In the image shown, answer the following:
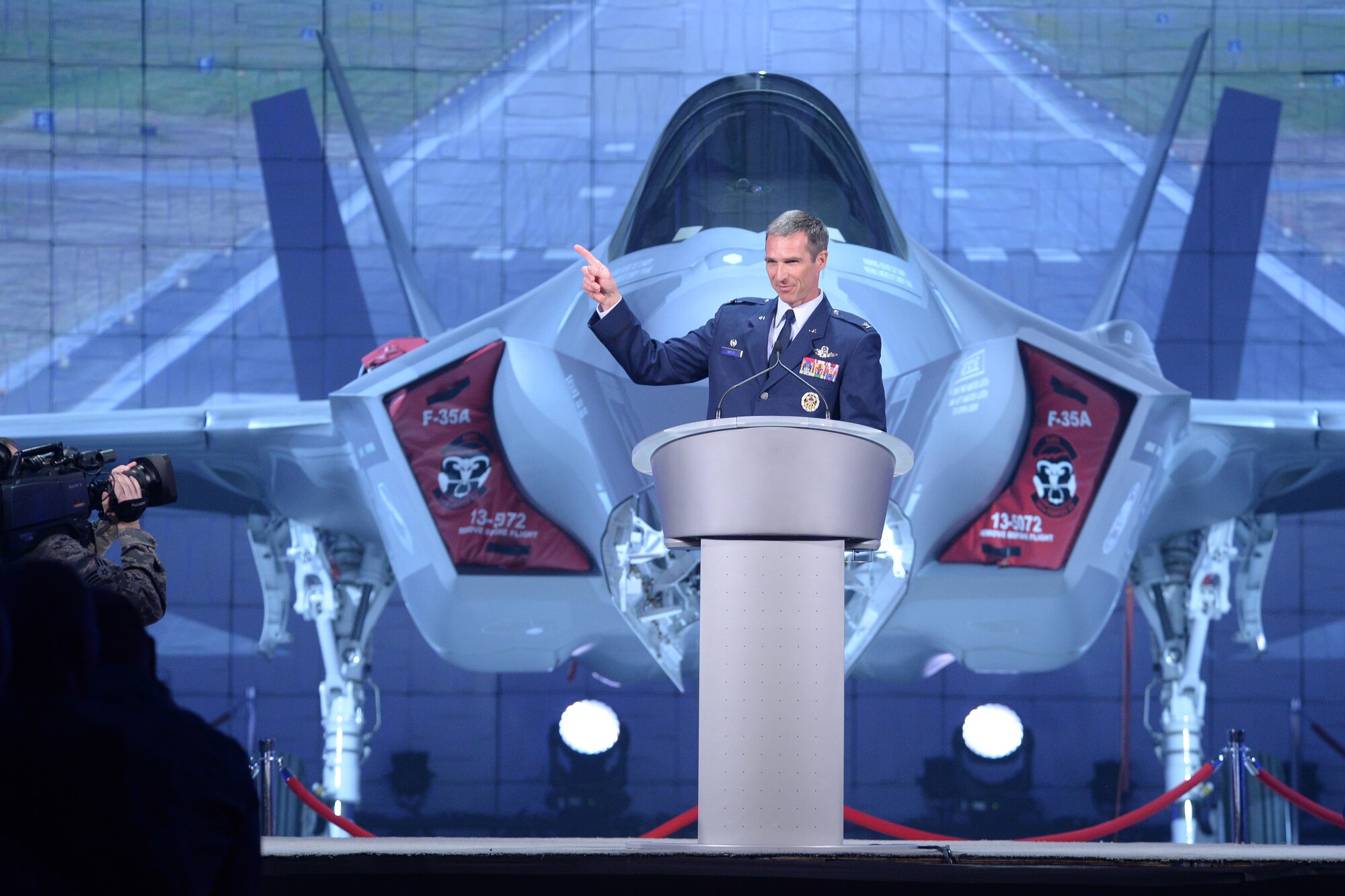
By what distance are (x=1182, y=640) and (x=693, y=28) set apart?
5.38 m

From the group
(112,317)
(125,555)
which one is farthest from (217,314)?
(125,555)

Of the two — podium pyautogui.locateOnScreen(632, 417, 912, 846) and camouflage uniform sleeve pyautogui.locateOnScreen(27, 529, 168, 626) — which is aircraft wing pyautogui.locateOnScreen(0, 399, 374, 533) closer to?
camouflage uniform sleeve pyautogui.locateOnScreen(27, 529, 168, 626)

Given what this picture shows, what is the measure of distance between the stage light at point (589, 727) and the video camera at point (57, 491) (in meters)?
5.60

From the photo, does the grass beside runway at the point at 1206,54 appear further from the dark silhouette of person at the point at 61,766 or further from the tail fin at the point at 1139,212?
the dark silhouette of person at the point at 61,766

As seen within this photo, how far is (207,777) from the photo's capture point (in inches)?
58.0

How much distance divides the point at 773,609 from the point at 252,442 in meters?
5.26

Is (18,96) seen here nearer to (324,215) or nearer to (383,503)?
(324,215)

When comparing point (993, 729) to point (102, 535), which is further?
point (993, 729)

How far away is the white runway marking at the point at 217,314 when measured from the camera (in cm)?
902

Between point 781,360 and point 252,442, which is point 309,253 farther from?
point 781,360

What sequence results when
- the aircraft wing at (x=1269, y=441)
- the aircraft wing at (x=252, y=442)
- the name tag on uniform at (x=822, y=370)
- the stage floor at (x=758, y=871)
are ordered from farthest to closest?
the aircraft wing at (x=252, y=442) → the aircraft wing at (x=1269, y=441) → the name tag on uniform at (x=822, y=370) → the stage floor at (x=758, y=871)

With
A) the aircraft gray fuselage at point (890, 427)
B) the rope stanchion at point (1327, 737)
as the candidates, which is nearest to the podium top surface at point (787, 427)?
the aircraft gray fuselage at point (890, 427)

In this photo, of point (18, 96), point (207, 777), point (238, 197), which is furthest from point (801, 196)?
point (18, 96)

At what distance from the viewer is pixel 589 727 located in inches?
344
